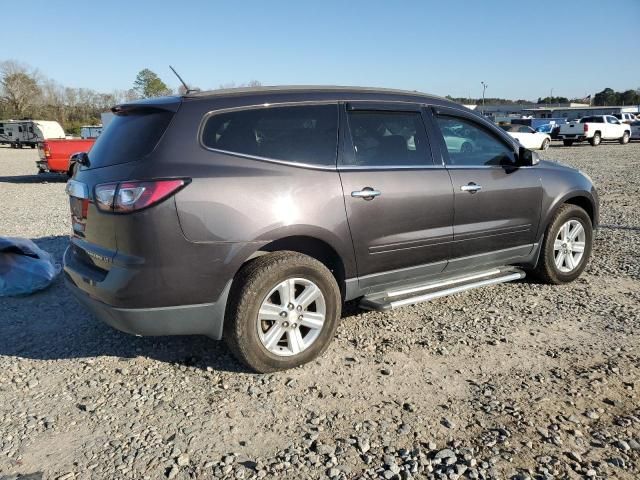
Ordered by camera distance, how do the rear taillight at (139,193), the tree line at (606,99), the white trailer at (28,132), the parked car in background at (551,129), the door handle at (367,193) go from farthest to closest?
the tree line at (606,99) → the white trailer at (28,132) → the parked car in background at (551,129) → the door handle at (367,193) → the rear taillight at (139,193)

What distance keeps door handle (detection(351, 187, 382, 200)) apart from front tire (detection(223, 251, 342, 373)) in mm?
553

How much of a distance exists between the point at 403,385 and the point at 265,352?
910 mm

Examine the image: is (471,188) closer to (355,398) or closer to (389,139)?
(389,139)

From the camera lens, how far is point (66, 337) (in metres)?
4.09

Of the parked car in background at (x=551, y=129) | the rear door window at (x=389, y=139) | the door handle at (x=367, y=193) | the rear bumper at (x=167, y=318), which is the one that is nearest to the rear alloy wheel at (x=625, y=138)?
the parked car in background at (x=551, y=129)

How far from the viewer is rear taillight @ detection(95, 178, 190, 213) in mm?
2975

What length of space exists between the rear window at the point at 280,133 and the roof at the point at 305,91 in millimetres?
152

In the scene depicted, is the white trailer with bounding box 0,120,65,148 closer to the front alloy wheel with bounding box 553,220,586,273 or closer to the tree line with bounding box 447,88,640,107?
the front alloy wheel with bounding box 553,220,586,273

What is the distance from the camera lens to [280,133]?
11.4ft

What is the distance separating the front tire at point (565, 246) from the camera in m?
4.98

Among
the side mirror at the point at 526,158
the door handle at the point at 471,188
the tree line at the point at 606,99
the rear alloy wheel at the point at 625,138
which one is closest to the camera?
the door handle at the point at 471,188

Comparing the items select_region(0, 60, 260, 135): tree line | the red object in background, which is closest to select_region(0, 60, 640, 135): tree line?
select_region(0, 60, 260, 135): tree line

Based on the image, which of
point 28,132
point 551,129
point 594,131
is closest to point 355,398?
point 594,131

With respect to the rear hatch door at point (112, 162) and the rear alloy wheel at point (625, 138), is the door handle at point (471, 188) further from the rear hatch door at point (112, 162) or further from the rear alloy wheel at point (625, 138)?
the rear alloy wheel at point (625, 138)
